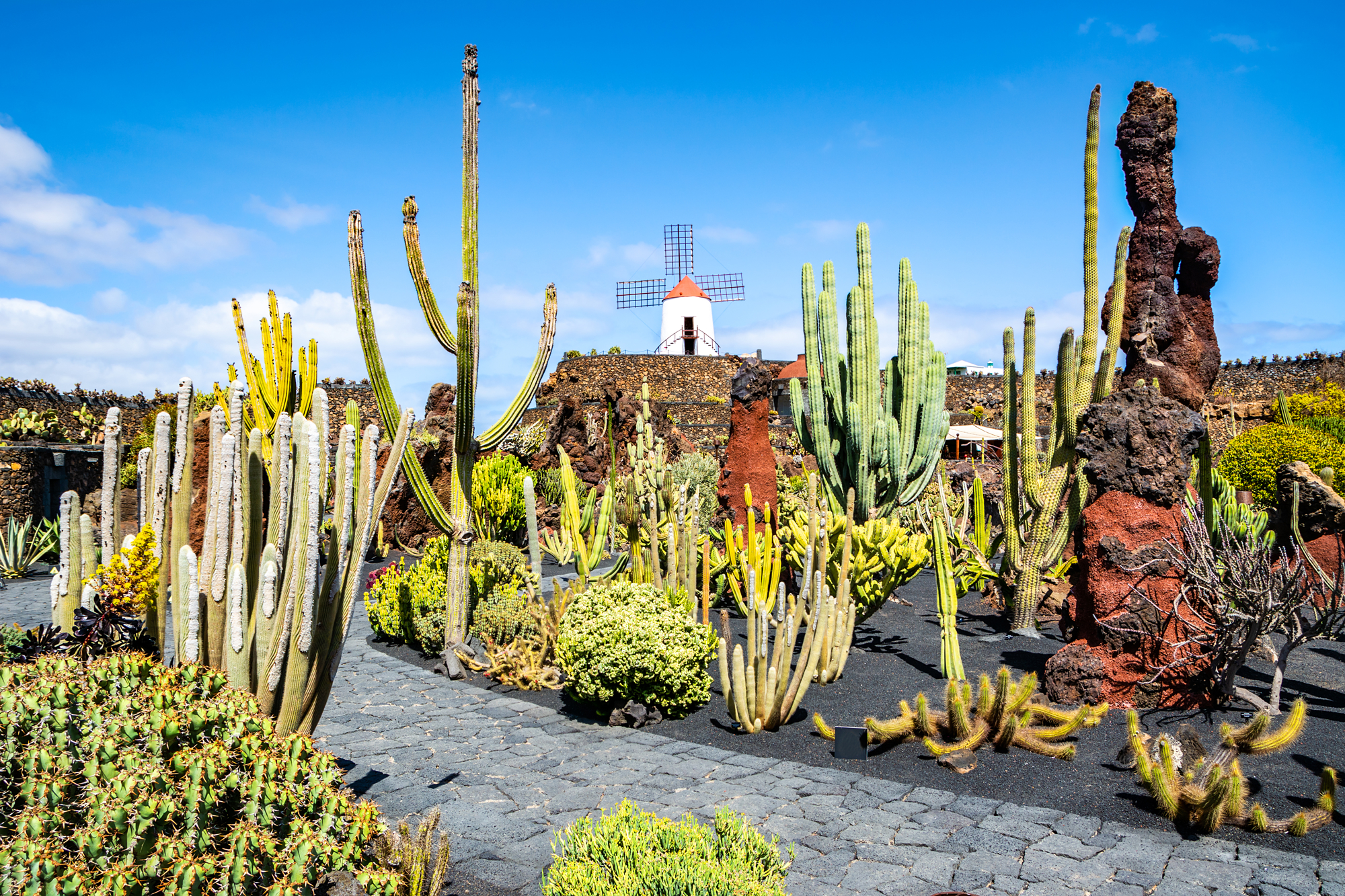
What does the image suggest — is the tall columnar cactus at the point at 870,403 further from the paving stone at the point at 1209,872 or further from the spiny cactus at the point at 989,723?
the paving stone at the point at 1209,872

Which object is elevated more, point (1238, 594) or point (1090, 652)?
point (1238, 594)

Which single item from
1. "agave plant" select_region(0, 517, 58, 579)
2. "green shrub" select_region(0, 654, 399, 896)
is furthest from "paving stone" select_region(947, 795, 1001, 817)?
"agave plant" select_region(0, 517, 58, 579)

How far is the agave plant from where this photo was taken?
42.7ft

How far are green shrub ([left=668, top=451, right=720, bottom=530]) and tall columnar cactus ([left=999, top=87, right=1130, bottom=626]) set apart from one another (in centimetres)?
551

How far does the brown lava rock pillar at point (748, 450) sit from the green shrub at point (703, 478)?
3316 millimetres

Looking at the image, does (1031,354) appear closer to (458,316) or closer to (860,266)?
(860,266)

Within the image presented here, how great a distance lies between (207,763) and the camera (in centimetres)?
251

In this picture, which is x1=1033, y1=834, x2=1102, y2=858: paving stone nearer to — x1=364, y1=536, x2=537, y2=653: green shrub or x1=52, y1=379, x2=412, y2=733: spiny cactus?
x1=52, y1=379, x2=412, y2=733: spiny cactus

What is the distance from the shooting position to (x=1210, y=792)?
3.52 meters

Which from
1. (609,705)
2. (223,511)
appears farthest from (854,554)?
(223,511)

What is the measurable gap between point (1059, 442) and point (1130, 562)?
2500mm

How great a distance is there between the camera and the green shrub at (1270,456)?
12203 mm

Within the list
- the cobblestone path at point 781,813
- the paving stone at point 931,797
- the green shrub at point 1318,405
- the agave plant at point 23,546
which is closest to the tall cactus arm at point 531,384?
the cobblestone path at point 781,813

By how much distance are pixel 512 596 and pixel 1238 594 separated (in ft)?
17.9
